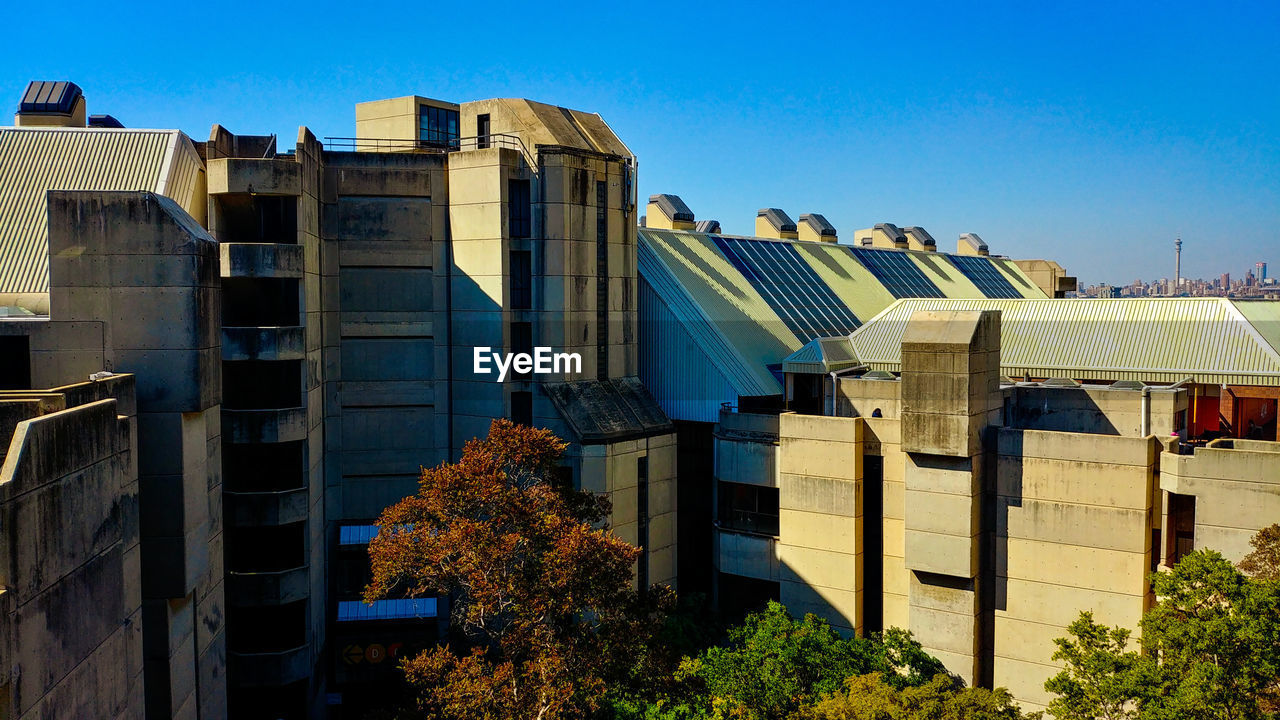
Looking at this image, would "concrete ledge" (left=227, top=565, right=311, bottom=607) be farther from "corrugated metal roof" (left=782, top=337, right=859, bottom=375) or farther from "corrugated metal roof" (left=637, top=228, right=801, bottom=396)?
"corrugated metal roof" (left=782, top=337, right=859, bottom=375)

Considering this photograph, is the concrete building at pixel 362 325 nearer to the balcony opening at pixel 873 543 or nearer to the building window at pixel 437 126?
the building window at pixel 437 126

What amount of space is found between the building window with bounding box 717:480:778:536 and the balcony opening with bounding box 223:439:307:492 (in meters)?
21.6

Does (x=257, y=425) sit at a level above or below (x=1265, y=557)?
above

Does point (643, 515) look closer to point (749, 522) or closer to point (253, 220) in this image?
point (749, 522)

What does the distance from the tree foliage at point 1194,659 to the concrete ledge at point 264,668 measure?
31971mm

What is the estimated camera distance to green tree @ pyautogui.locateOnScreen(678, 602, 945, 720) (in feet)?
122

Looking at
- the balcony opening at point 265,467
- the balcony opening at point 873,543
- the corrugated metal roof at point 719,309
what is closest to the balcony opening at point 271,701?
the balcony opening at point 265,467

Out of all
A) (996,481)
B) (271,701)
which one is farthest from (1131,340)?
(271,701)

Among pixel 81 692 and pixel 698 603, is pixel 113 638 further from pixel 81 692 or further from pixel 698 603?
pixel 698 603

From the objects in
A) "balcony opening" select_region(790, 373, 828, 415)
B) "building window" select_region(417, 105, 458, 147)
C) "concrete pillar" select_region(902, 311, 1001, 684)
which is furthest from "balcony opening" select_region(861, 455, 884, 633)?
"building window" select_region(417, 105, 458, 147)

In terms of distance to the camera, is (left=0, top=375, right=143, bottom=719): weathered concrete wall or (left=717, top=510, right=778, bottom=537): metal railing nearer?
(left=0, top=375, right=143, bottom=719): weathered concrete wall

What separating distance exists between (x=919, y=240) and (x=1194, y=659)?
83139 millimetres

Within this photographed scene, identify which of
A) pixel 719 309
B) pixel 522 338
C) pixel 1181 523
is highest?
pixel 719 309

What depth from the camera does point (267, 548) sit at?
160ft
